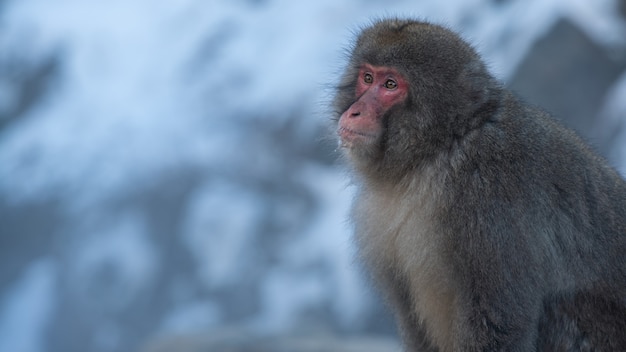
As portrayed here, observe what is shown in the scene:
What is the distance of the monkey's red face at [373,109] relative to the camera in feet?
11.8

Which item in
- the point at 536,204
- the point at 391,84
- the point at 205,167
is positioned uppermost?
the point at 205,167

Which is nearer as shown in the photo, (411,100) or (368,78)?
(411,100)

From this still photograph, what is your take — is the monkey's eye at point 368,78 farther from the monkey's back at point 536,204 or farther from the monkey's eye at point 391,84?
the monkey's back at point 536,204

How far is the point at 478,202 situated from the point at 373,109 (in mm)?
463

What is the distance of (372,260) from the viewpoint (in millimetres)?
3895

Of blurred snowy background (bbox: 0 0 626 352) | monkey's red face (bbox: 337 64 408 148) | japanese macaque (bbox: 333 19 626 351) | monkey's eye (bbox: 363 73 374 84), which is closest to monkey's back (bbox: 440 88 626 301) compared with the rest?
japanese macaque (bbox: 333 19 626 351)

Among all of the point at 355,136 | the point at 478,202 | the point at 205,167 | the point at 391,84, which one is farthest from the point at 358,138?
the point at 205,167

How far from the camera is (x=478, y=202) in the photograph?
342 centimetres

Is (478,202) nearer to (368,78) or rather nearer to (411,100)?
(411,100)

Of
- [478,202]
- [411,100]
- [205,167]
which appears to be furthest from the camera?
[205,167]

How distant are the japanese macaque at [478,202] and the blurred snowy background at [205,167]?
4.50 metres

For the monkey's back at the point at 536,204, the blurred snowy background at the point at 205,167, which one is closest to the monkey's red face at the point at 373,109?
the monkey's back at the point at 536,204

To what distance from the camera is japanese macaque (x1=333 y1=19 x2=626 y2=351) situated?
340 centimetres

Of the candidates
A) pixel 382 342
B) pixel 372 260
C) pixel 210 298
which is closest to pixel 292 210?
pixel 210 298
